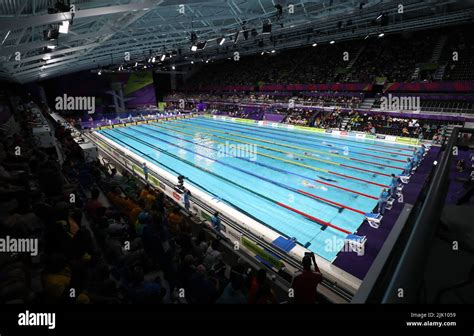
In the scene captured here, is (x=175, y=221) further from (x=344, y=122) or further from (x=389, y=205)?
(x=344, y=122)

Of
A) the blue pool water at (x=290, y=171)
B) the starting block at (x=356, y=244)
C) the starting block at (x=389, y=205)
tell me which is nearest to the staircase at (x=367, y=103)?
the blue pool water at (x=290, y=171)

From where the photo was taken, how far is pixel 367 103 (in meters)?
21.9

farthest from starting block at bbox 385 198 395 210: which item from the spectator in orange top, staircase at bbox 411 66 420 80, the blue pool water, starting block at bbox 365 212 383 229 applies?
staircase at bbox 411 66 420 80

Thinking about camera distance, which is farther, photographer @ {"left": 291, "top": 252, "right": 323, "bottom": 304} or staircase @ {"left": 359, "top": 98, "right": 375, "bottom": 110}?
staircase @ {"left": 359, "top": 98, "right": 375, "bottom": 110}

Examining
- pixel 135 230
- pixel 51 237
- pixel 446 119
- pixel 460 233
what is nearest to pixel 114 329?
pixel 460 233

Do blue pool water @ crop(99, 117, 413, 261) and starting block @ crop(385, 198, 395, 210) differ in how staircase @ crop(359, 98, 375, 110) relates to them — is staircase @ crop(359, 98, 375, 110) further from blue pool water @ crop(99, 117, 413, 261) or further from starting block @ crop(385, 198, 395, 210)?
starting block @ crop(385, 198, 395, 210)

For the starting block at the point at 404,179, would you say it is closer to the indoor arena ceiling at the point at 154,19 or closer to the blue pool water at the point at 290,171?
the blue pool water at the point at 290,171

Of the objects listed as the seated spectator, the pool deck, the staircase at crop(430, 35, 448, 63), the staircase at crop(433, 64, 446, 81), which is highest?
the staircase at crop(430, 35, 448, 63)

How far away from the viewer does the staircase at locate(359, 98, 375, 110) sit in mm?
21470

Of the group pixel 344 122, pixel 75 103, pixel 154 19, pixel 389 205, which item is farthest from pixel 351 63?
Answer: pixel 75 103

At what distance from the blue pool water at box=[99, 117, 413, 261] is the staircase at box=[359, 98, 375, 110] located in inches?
160

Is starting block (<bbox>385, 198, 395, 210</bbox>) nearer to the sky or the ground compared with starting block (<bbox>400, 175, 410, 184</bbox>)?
nearer to the ground

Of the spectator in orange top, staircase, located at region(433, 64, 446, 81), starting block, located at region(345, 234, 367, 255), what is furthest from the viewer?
staircase, located at region(433, 64, 446, 81)

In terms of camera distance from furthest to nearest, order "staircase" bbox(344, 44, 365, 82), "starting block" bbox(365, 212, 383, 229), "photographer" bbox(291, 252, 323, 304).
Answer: "staircase" bbox(344, 44, 365, 82) → "starting block" bbox(365, 212, 383, 229) → "photographer" bbox(291, 252, 323, 304)
